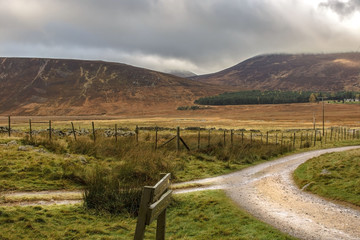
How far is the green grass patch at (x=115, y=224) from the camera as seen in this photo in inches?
301

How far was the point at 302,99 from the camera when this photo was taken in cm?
16875

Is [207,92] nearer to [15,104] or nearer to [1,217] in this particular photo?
[15,104]

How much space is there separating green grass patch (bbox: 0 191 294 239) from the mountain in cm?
13690

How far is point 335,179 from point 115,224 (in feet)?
36.7

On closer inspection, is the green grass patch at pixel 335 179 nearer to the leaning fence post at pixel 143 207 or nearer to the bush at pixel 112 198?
the bush at pixel 112 198

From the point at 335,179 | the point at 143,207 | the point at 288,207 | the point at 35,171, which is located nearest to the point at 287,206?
the point at 288,207

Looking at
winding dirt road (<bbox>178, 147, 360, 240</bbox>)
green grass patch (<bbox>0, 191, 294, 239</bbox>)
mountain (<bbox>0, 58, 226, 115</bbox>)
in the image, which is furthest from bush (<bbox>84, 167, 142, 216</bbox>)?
mountain (<bbox>0, 58, 226, 115</bbox>)

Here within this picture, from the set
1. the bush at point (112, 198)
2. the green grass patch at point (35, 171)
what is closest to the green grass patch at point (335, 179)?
the bush at point (112, 198)

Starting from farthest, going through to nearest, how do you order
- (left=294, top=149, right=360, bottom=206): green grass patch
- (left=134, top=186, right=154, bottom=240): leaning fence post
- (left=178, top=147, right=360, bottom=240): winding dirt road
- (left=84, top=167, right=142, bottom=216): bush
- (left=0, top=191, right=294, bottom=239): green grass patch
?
(left=294, top=149, right=360, bottom=206): green grass patch < (left=84, top=167, right=142, bottom=216): bush < (left=178, top=147, right=360, bottom=240): winding dirt road < (left=0, top=191, right=294, bottom=239): green grass patch < (left=134, top=186, right=154, bottom=240): leaning fence post

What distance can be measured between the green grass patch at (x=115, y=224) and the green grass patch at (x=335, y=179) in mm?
5130

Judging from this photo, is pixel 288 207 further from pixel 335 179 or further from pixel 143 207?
pixel 143 207

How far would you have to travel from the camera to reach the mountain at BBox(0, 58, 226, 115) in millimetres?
154250

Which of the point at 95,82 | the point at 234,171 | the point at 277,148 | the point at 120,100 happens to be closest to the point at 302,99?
the point at 120,100

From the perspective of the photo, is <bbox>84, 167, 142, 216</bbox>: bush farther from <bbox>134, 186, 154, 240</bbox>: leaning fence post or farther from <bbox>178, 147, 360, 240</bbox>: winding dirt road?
<bbox>134, 186, 154, 240</bbox>: leaning fence post
